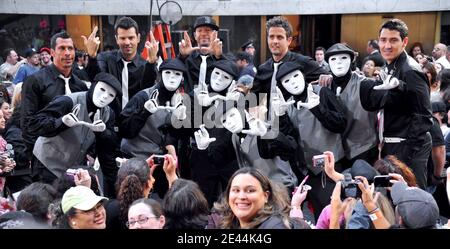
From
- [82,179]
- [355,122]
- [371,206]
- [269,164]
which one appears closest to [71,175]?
[82,179]

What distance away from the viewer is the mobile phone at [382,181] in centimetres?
212

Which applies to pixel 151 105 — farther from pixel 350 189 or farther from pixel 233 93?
pixel 350 189

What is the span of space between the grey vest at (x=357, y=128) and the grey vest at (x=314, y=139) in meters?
0.04

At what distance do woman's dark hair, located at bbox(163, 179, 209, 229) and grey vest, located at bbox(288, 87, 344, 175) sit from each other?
81 cm

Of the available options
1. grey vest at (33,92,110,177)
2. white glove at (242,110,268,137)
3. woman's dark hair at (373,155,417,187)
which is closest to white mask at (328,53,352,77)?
white glove at (242,110,268,137)

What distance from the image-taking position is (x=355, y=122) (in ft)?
9.12

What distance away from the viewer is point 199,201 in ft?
6.63

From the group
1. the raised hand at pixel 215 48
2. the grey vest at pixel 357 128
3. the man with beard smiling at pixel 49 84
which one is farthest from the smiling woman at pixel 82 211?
the raised hand at pixel 215 48

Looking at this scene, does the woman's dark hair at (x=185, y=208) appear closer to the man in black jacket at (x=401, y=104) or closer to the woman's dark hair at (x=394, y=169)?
the woman's dark hair at (x=394, y=169)

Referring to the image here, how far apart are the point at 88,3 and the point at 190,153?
332 centimetres

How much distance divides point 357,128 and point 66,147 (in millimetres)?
1319

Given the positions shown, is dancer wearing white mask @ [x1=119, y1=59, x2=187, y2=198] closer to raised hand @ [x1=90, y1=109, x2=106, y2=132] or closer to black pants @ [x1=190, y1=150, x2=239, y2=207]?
black pants @ [x1=190, y1=150, x2=239, y2=207]
